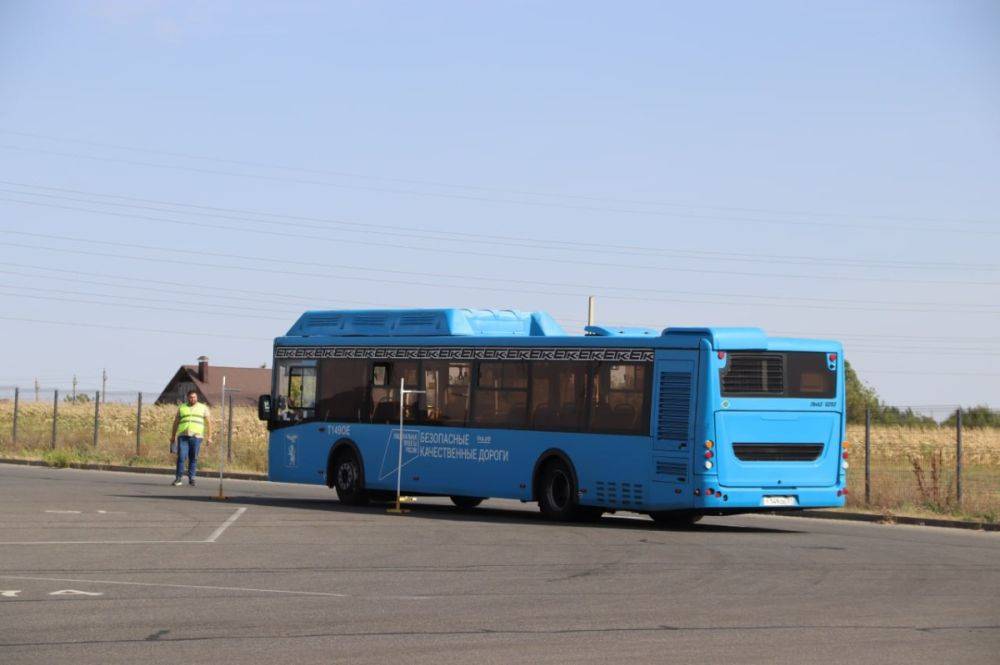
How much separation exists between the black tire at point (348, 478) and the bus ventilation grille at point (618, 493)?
18.6 feet

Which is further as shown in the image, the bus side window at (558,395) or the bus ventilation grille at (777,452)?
the bus side window at (558,395)

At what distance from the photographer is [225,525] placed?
21922 mm

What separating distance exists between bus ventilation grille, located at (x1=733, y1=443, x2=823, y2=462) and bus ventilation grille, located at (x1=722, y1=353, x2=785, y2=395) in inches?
28.4

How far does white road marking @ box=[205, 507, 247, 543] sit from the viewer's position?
1972 cm

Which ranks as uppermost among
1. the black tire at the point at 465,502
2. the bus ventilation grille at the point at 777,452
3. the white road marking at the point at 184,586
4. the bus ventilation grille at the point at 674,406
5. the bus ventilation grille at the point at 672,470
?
the bus ventilation grille at the point at 674,406

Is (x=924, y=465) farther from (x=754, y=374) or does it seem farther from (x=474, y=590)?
(x=474, y=590)

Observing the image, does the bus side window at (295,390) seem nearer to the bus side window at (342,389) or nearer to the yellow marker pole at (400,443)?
the bus side window at (342,389)

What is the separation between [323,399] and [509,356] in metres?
4.74

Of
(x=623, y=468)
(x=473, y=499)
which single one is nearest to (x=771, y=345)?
(x=623, y=468)

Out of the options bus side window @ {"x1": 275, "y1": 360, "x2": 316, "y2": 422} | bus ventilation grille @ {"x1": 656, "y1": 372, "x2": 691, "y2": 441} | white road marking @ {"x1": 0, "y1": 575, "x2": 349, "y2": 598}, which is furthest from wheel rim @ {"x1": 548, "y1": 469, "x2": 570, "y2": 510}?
white road marking @ {"x1": 0, "y1": 575, "x2": 349, "y2": 598}

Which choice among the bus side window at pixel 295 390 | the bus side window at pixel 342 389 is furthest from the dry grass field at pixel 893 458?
the bus side window at pixel 295 390

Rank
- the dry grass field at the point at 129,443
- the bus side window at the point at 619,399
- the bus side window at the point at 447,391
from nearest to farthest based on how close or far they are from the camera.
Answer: the bus side window at the point at 619,399
the bus side window at the point at 447,391
the dry grass field at the point at 129,443

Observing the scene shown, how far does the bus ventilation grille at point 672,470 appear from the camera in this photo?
22.5 meters

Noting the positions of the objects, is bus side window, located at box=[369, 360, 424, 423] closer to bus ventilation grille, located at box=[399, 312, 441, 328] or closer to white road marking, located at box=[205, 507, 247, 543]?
bus ventilation grille, located at box=[399, 312, 441, 328]
